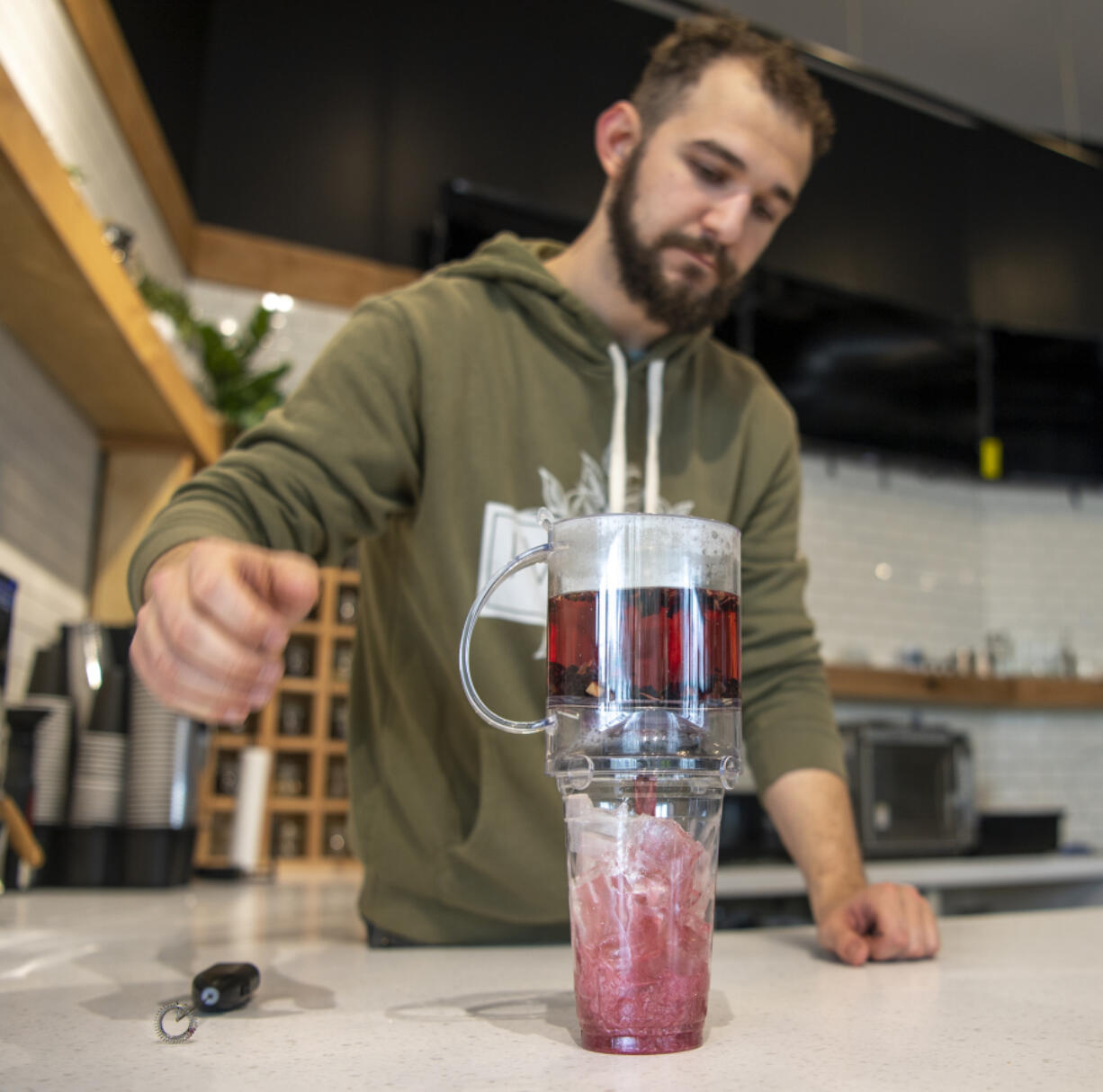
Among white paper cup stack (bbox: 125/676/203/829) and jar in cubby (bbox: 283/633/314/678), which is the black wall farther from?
white paper cup stack (bbox: 125/676/203/829)

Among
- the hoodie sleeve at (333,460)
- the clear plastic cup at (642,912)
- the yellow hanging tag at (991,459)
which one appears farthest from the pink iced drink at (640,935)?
the yellow hanging tag at (991,459)

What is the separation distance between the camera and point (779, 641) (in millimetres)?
1164

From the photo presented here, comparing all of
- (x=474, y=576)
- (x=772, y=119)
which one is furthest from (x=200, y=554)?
(x=772, y=119)

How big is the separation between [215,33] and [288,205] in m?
0.58

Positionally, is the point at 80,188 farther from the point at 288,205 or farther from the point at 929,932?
the point at 929,932

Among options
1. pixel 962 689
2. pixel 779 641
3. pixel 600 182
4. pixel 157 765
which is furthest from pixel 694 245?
pixel 962 689

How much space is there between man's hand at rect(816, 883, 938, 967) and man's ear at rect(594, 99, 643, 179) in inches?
31.9

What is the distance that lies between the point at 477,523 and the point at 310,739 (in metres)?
1.96

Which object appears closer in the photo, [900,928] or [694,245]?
[900,928]

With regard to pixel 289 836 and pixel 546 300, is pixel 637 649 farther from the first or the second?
pixel 289 836

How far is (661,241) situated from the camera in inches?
44.9

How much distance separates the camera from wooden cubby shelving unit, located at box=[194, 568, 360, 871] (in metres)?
2.81

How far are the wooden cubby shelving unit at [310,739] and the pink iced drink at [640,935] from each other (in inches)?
90.9

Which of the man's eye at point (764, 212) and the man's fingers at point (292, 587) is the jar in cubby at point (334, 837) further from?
the man's fingers at point (292, 587)
